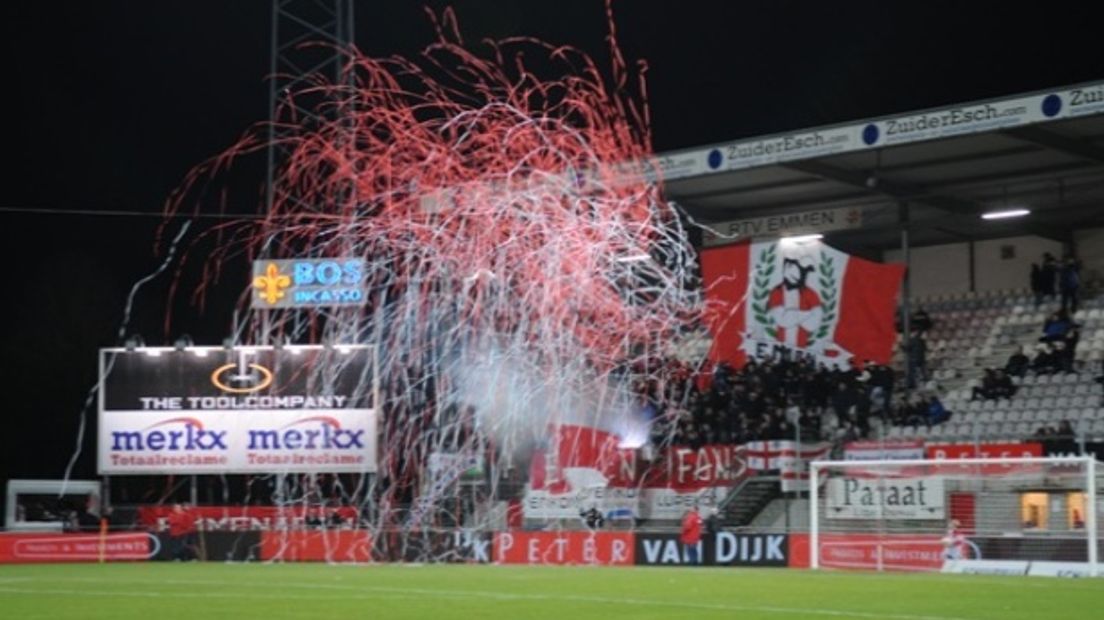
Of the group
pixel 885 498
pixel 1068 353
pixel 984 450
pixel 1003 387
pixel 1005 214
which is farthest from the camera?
pixel 1005 214

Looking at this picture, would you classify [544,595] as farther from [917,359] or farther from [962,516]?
[917,359]

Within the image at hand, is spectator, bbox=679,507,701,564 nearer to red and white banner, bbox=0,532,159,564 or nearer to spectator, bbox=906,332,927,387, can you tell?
spectator, bbox=906,332,927,387

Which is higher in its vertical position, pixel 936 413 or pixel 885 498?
pixel 936 413

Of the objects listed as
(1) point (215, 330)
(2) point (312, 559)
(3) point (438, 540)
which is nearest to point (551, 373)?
(3) point (438, 540)

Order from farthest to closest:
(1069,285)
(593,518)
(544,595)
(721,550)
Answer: (593,518)
(1069,285)
(721,550)
(544,595)

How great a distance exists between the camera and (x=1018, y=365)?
39.0 metres

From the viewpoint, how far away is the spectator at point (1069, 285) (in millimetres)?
39438

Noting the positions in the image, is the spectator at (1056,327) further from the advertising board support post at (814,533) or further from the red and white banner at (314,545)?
the red and white banner at (314,545)

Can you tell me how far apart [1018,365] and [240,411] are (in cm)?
2003

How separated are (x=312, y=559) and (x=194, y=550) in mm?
3068

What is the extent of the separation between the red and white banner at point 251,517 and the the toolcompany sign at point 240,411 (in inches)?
69.1

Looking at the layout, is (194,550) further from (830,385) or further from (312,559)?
(830,385)

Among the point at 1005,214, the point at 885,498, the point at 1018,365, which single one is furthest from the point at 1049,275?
the point at 885,498

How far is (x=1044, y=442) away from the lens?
34531 millimetres
